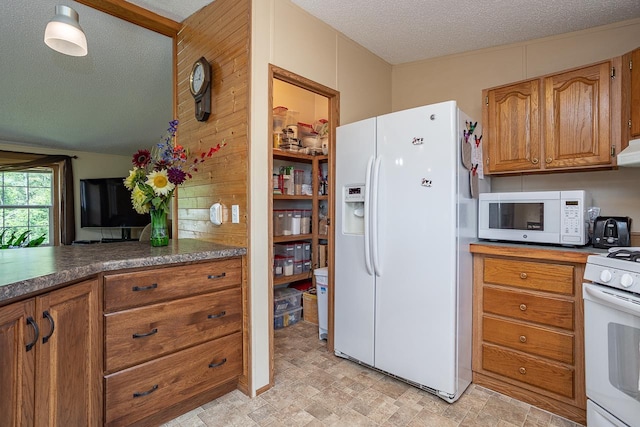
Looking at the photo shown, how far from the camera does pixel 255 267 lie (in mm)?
1988

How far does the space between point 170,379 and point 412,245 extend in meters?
1.55

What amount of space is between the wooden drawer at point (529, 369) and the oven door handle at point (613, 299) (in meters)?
0.56

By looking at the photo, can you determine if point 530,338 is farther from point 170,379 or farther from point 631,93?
point 170,379

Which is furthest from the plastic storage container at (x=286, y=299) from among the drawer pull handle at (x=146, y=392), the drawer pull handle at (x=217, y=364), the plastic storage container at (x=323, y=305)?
the drawer pull handle at (x=146, y=392)

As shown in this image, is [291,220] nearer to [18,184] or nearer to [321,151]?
[321,151]

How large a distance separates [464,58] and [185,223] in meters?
2.77

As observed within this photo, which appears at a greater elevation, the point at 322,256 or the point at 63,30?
the point at 63,30

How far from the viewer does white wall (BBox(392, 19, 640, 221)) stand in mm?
2184

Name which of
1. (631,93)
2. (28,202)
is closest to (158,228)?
(631,93)

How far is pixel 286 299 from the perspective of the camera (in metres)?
3.22

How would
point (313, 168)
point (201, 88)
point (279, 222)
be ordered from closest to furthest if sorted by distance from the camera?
point (201, 88)
point (279, 222)
point (313, 168)

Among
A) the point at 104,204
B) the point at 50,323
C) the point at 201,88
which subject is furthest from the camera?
the point at 104,204

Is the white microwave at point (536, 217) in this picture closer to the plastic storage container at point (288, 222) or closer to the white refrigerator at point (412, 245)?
the white refrigerator at point (412, 245)

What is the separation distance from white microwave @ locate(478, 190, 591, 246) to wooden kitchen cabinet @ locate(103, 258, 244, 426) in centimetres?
171
